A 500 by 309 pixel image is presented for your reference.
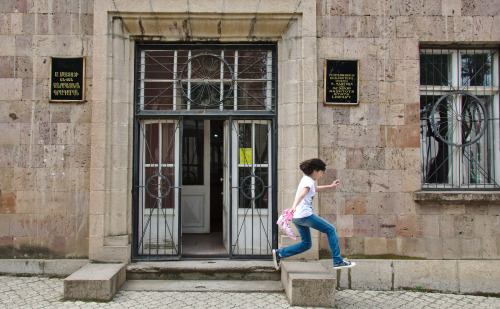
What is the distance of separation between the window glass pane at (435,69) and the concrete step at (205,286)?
373 cm

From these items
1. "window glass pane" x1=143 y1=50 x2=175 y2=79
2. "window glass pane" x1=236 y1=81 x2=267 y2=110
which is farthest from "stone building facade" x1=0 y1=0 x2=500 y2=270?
"window glass pane" x1=236 y1=81 x2=267 y2=110

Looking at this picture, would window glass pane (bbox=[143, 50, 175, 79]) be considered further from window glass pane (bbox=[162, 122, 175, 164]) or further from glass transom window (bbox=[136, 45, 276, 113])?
window glass pane (bbox=[162, 122, 175, 164])

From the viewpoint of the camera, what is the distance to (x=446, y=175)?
584 cm

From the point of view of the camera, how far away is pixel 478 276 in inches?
215

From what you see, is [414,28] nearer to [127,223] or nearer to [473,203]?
[473,203]

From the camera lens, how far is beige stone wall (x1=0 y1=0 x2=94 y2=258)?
5.51 metres

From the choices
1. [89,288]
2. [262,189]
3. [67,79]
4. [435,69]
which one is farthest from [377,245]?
[67,79]

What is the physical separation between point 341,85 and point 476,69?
2153mm

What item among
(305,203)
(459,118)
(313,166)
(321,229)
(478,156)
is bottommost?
(321,229)

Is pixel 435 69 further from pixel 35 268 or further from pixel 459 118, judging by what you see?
pixel 35 268

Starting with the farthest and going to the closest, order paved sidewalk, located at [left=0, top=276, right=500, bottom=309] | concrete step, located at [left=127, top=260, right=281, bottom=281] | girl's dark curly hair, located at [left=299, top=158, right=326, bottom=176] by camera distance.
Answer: concrete step, located at [left=127, top=260, right=281, bottom=281]
girl's dark curly hair, located at [left=299, top=158, right=326, bottom=176]
paved sidewalk, located at [left=0, top=276, right=500, bottom=309]

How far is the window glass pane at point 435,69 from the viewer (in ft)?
19.2

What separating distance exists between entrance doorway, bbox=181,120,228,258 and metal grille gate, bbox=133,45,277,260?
1572 mm

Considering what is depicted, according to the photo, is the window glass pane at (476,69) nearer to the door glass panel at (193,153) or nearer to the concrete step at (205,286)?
the concrete step at (205,286)
